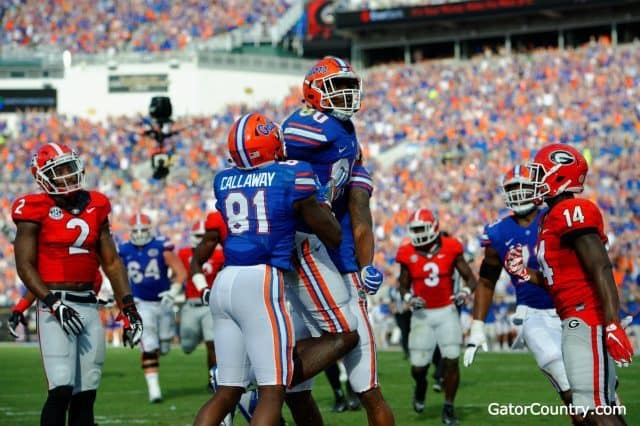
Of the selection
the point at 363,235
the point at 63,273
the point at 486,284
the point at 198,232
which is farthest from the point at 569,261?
the point at 198,232

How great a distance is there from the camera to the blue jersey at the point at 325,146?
274 inches

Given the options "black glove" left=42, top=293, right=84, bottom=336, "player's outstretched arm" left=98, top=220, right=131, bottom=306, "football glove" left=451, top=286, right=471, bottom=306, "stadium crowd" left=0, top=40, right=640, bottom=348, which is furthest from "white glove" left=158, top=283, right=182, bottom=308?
"stadium crowd" left=0, top=40, right=640, bottom=348

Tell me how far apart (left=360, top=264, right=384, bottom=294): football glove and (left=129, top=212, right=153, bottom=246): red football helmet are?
7180 millimetres

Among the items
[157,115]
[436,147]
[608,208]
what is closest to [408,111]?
[436,147]

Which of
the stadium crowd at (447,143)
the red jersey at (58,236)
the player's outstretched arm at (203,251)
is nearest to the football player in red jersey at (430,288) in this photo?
the player's outstretched arm at (203,251)

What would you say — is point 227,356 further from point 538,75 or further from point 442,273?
point 538,75

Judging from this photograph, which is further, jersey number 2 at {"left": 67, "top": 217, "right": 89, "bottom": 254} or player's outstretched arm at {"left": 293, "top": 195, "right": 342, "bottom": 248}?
jersey number 2 at {"left": 67, "top": 217, "right": 89, "bottom": 254}

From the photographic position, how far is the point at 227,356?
6605 millimetres

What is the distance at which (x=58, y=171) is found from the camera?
24.8ft

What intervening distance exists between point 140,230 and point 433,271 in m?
3.80

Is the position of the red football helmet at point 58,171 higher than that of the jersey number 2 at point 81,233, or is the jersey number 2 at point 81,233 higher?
the red football helmet at point 58,171

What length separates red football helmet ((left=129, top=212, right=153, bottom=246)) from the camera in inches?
545

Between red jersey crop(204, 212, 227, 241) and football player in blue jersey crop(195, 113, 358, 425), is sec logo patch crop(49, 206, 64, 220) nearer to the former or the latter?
football player in blue jersey crop(195, 113, 358, 425)

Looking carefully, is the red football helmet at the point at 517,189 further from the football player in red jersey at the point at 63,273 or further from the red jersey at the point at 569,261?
the football player in red jersey at the point at 63,273
